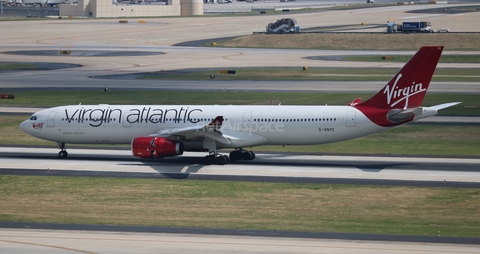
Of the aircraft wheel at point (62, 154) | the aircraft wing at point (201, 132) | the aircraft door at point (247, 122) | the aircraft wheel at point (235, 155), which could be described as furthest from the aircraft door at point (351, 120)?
the aircraft wheel at point (62, 154)

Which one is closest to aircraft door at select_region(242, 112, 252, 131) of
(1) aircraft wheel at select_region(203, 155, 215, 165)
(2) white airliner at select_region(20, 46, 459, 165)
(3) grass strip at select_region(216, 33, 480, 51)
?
(2) white airliner at select_region(20, 46, 459, 165)

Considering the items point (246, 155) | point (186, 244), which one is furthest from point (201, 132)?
point (186, 244)

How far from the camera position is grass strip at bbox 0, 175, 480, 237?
35.8m

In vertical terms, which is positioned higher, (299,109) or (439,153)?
(299,109)

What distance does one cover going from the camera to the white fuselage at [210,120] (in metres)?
50.8

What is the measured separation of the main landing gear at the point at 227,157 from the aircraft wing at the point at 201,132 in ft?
3.36

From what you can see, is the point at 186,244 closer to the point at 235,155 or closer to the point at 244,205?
the point at 244,205

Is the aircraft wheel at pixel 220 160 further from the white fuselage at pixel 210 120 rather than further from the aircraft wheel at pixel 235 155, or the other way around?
the aircraft wheel at pixel 235 155

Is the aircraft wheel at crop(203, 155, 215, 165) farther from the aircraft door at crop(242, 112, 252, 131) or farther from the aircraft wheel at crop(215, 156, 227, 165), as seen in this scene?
the aircraft door at crop(242, 112, 252, 131)

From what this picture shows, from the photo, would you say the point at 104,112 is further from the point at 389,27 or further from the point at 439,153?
the point at 389,27

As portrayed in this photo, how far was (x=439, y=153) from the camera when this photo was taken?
55.6 meters

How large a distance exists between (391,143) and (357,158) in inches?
272

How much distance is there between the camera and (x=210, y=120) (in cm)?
5325

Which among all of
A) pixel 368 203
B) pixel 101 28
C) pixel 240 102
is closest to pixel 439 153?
pixel 368 203
